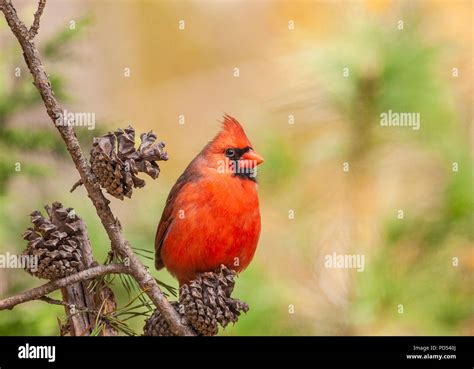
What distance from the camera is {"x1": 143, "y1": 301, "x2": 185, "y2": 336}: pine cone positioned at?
4.49ft

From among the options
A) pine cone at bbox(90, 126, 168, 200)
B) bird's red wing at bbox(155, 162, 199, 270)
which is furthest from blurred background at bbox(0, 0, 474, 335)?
pine cone at bbox(90, 126, 168, 200)

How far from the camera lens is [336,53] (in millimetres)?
2201

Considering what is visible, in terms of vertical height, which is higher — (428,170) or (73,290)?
(428,170)

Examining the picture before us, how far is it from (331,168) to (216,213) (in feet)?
2.40

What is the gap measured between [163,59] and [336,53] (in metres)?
1.08

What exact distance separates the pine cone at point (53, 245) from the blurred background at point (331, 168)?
597 millimetres

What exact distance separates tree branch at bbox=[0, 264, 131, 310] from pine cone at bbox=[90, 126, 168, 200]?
0.48ft

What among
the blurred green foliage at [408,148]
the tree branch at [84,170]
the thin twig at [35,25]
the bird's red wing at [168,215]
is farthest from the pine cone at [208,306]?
the blurred green foliage at [408,148]

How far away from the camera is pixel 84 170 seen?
4.09 feet

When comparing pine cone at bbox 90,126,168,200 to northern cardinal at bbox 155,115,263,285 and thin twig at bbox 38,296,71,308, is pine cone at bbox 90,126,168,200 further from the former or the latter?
northern cardinal at bbox 155,115,263,285

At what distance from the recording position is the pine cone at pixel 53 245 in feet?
4.16
